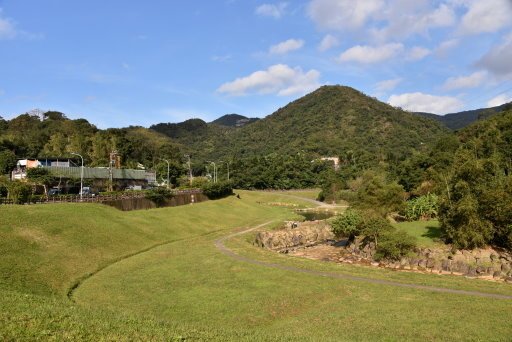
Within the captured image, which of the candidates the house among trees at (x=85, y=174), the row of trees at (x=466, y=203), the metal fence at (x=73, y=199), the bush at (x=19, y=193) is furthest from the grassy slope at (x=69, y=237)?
the house among trees at (x=85, y=174)

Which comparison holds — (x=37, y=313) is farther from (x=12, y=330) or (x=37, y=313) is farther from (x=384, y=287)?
(x=384, y=287)

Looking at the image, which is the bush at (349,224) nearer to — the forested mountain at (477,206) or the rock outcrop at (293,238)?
the rock outcrop at (293,238)

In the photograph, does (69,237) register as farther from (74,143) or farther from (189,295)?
(74,143)

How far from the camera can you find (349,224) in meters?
49.6

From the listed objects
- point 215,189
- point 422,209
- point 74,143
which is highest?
point 74,143

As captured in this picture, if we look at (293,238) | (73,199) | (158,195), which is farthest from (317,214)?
(73,199)

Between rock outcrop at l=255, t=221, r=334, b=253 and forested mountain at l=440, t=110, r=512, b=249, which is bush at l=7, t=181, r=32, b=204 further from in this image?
forested mountain at l=440, t=110, r=512, b=249

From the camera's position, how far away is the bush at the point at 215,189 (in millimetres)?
89856

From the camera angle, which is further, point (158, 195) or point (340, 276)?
point (158, 195)

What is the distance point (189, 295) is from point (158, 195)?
45461 mm

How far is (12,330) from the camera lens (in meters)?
12.7

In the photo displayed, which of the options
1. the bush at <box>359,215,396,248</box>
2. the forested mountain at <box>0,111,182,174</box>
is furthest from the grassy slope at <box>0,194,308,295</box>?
the forested mountain at <box>0,111,182,174</box>

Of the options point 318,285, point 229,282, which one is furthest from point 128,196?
point 318,285

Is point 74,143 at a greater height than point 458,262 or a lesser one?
greater
